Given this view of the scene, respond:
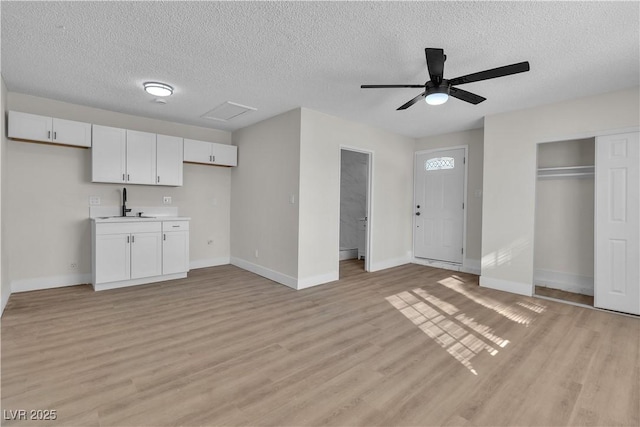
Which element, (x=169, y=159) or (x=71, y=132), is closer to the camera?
(x=71, y=132)

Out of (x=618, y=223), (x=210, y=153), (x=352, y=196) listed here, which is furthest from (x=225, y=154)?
(x=618, y=223)

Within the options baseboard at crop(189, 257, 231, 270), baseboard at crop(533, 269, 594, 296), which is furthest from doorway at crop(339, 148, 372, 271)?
baseboard at crop(533, 269, 594, 296)

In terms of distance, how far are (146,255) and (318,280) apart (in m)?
2.49

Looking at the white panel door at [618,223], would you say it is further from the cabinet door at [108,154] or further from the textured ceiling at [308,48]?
the cabinet door at [108,154]

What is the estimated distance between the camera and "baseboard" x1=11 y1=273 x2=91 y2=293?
3.91 m

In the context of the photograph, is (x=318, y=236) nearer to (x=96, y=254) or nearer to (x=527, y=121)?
(x=96, y=254)

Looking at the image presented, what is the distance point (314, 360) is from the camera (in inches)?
93.2

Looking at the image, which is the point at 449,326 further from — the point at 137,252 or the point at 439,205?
the point at 137,252

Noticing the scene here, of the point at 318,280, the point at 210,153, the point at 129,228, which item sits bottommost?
the point at 318,280

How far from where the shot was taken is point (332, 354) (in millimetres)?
2469

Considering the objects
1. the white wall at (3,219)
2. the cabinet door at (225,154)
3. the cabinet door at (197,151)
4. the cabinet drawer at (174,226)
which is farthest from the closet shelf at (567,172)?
the white wall at (3,219)

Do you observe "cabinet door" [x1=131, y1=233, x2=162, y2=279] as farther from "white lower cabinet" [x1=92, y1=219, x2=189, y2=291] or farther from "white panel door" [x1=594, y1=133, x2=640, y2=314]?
"white panel door" [x1=594, y1=133, x2=640, y2=314]

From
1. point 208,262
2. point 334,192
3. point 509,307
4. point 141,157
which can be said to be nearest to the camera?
point 509,307

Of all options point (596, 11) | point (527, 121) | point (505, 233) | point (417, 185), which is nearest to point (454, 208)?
point (417, 185)
